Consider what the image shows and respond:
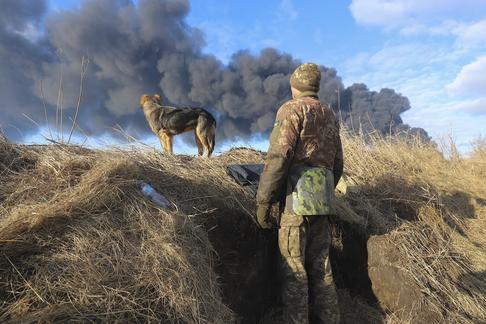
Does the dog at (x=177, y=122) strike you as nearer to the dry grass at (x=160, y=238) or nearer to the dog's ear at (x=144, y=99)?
the dog's ear at (x=144, y=99)

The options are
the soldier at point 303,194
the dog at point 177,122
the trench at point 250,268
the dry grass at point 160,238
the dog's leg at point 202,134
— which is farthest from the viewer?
the dog's leg at point 202,134

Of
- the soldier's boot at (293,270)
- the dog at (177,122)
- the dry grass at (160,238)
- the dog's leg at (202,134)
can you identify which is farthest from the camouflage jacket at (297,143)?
the dog's leg at (202,134)

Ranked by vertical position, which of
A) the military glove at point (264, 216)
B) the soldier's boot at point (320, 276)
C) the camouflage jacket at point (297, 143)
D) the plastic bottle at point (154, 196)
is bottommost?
the soldier's boot at point (320, 276)

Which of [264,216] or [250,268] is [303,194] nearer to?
[264,216]

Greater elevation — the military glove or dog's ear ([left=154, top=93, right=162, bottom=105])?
dog's ear ([left=154, top=93, right=162, bottom=105])

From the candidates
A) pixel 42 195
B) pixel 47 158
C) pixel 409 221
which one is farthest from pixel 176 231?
pixel 409 221

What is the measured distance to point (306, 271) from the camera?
3.70 metres

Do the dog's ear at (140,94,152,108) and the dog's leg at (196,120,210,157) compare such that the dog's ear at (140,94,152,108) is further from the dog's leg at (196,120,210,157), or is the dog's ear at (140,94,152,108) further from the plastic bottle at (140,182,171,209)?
the plastic bottle at (140,182,171,209)

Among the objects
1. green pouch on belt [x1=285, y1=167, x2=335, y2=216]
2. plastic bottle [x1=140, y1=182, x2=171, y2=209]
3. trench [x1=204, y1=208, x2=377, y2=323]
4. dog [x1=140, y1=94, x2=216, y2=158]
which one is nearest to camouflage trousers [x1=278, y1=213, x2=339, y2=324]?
green pouch on belt [x1=285, y1=167, x2=335, y2=216]

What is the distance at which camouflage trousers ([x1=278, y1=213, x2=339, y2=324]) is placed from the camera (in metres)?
3.45

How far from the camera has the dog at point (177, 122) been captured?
954 centimetres

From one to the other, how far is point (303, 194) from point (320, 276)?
0.76m

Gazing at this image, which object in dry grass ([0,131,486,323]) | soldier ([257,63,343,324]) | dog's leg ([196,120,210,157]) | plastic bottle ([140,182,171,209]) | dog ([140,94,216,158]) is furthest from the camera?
dog's leg ([196,120,210,157])

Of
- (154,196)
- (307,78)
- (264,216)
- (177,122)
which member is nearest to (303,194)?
(264,216)
